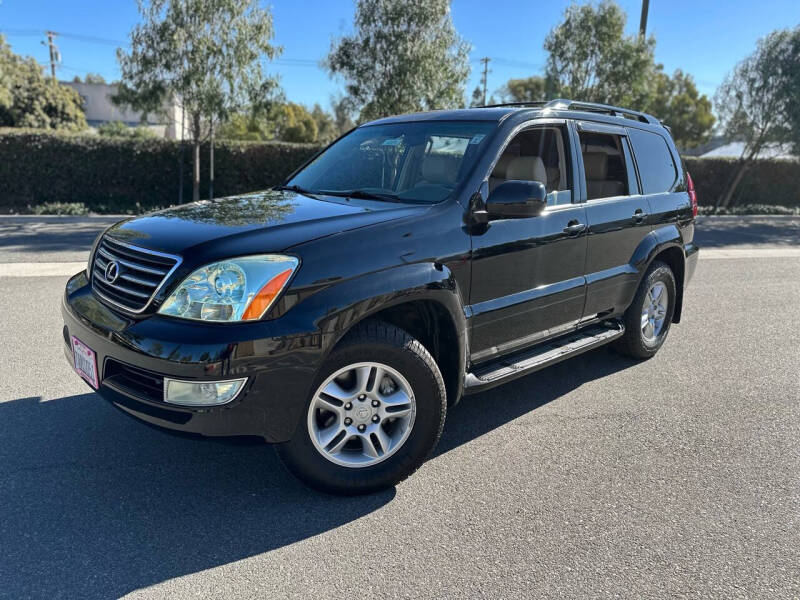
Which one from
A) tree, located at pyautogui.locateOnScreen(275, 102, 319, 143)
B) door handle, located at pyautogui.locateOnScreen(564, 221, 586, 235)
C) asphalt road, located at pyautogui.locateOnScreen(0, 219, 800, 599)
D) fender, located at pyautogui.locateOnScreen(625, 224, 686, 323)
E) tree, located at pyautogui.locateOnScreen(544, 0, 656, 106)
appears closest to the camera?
asphalt road, located at pyautogui.locateOnScreen(0, 219, 800, 599)

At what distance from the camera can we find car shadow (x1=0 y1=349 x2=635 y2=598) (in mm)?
2438

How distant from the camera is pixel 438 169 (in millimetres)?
3637

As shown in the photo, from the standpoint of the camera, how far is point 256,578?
2420 mm

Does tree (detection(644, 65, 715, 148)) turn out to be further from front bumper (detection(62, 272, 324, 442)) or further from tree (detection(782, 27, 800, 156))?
front bumper (detection(62, 272, 324, 442))

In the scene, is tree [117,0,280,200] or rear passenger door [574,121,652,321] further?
tree [117,0,280,200]

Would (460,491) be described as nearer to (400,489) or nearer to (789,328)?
(400,489)

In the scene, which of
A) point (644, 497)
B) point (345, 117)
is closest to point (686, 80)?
point (345, 117)

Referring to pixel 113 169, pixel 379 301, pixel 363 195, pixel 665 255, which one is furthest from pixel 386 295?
pixel 113 169

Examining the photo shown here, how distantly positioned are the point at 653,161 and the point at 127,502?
445cm

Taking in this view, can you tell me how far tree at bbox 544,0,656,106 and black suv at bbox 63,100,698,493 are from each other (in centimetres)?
1520

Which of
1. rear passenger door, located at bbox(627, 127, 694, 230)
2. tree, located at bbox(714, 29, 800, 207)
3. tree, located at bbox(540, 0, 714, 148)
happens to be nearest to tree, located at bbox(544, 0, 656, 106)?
tree, located at bbox(540, 0, 714, 148)

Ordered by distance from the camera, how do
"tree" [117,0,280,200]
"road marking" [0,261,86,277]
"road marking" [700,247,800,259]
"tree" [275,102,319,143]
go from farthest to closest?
"tree" [275,102,319,143] → "tree" [117,0,280,200] → "road marking" [700,247,800,259] → "road marking" [0,261,86,277]

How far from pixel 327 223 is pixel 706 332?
4.57 m

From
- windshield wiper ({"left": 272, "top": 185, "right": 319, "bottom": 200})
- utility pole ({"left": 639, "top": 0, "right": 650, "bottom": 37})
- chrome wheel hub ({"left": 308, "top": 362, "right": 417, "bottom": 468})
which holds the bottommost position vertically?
chrome wheel hub ({"left": 308, "top": 362, "right": 417, "bottom": 468})
